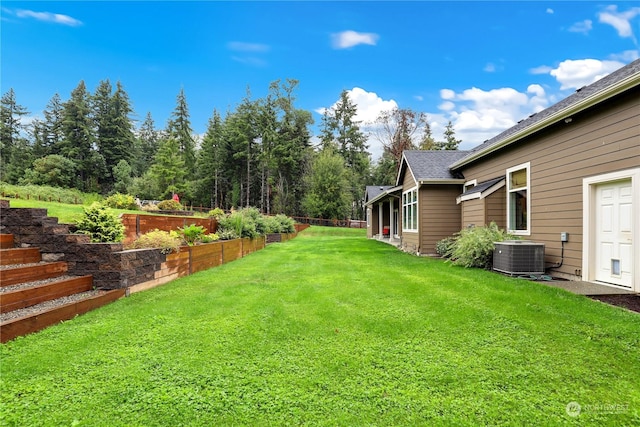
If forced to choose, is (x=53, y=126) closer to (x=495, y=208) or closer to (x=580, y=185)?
(x=495, y=208)

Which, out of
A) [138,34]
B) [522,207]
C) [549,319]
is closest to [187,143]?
[138,34]

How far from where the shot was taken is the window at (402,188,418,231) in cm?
1091

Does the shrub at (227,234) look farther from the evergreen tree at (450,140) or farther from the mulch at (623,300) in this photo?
the evergreen tree at (450,140)

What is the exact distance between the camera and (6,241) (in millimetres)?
3965

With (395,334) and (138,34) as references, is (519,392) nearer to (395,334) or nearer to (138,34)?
(395,334)

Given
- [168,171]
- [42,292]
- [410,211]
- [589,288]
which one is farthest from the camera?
[168,171]

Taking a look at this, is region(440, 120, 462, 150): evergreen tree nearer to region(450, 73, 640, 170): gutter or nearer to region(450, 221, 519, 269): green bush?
region(450, 73, 640, 170): gutter

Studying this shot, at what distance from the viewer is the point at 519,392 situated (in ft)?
6.84

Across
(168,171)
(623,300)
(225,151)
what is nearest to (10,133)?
(168,171)

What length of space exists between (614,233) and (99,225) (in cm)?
792

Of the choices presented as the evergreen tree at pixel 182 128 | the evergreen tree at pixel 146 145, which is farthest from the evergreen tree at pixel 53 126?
the evergreen tree at pixel 182 128

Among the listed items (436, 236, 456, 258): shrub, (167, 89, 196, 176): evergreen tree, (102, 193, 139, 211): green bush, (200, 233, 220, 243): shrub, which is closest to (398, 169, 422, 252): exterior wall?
(436, 236, 456, 258): shrub

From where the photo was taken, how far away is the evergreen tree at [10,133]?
116 feet

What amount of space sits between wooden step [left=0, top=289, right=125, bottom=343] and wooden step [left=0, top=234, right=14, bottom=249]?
1.47 m
